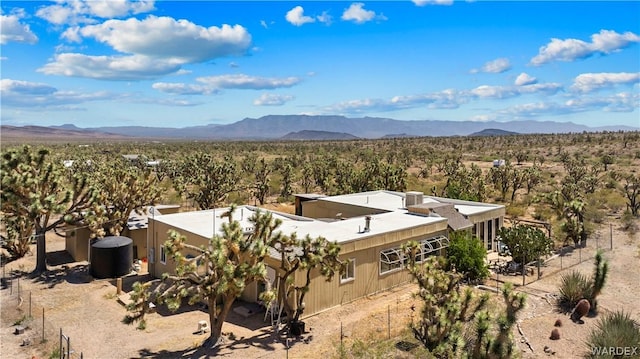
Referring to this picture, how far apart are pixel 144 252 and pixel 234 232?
14307 mm

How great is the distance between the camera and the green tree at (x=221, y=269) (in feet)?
44.9

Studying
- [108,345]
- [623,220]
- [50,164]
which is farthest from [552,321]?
[50,164]

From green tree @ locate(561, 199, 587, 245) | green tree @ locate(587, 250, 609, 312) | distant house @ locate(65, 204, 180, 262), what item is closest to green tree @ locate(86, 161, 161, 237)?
Answer: distant house @ locate(65, 204, 180, 262)

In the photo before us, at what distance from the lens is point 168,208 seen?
2903 centimetres

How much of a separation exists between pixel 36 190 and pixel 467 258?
19953 millimetres

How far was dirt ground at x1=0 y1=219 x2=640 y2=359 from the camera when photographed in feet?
49.2

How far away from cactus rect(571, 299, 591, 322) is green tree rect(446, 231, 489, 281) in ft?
14.1

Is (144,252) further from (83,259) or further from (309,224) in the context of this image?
(309,224)

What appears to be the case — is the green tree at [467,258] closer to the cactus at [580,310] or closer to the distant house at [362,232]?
the distant house at [362,232]

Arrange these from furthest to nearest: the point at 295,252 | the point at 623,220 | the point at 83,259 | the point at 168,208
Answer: the point at 623,220 → the point at 168,208 → the point at 83,259 → the point at 295,252

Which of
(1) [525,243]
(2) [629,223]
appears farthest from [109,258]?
(2) [629,223]

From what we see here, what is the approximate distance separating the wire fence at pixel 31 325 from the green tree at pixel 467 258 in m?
15.0

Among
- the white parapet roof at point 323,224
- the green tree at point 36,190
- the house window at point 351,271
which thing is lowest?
the house window at point 351,271

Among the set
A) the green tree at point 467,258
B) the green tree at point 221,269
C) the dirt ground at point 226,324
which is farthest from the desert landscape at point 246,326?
the green tree at point 221,269
